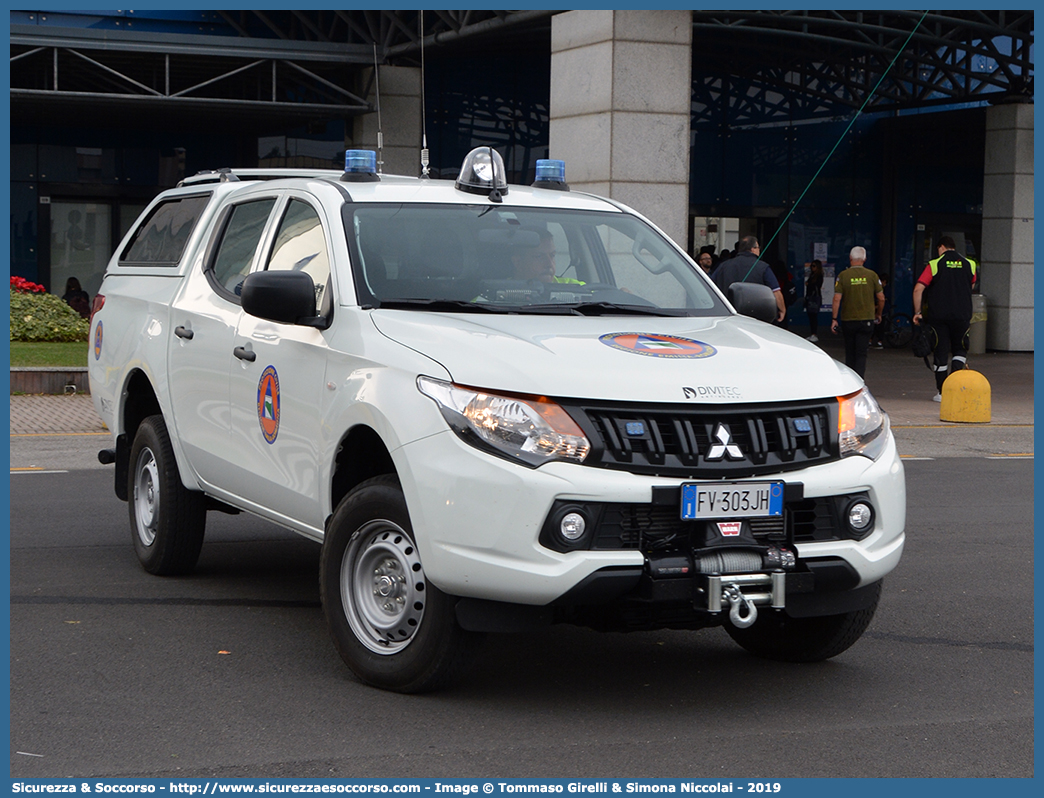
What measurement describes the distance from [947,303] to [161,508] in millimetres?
12637

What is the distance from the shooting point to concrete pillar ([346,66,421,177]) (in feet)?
84.9

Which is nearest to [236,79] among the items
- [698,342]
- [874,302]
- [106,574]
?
[874,302]

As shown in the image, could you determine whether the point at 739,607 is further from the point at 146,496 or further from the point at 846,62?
the point at 846,62

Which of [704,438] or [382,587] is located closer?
[704,438]

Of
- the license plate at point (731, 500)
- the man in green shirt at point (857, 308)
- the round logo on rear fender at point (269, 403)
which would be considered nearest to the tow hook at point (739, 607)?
the license plate at point (731, 500)

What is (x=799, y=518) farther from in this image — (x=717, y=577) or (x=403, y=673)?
(x=403, y=673)

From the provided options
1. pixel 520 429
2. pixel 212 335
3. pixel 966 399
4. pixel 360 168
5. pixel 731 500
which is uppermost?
pixel 360 168

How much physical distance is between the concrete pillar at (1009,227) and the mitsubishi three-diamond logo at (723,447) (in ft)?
83.0

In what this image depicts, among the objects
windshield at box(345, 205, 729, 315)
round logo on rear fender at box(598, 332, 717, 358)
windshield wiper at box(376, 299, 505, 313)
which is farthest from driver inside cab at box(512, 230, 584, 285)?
round logo on rear fender at box(598, 332, 717, 358)

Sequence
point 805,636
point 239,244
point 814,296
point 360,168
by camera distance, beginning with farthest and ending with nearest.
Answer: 1. point 814,296
2. point 239,244
3. point 360,168
4. point 805,636

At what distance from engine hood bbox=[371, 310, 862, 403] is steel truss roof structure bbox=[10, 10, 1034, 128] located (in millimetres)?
15162

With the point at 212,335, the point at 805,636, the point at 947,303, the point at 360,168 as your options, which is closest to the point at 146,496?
the point at 212,335

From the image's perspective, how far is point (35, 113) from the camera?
89.4 feet

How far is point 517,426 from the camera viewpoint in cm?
486
